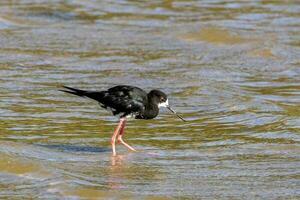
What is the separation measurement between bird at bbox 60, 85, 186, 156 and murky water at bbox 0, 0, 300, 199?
1.28 ft

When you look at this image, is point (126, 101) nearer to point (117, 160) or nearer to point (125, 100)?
point (125, 100)

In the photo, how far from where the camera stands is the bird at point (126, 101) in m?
11.0

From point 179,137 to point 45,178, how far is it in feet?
8.09

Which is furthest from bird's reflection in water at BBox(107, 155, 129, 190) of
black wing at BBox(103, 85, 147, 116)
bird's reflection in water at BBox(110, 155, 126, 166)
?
black wing at BBox(103, 85, 147, 116)

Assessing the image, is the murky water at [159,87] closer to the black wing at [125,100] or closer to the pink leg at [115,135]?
the pink leg at [115,135]

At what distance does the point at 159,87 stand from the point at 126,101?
3.70m

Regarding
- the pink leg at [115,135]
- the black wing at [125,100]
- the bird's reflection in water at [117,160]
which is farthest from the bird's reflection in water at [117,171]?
the black wing at [125,100]

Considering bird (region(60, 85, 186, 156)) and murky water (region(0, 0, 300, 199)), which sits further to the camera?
bird (region(60, 85, 186, 156))

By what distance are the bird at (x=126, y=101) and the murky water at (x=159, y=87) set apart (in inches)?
15.4

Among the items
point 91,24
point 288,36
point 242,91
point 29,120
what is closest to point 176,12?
point 91,24

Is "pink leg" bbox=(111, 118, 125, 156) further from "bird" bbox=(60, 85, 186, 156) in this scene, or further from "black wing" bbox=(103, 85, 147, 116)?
"black wing" bbox=(103, 85, 147, 116)

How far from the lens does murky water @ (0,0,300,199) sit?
9773mm

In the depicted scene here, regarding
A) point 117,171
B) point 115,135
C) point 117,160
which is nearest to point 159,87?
point 115,135

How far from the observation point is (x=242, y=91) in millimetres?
14344
